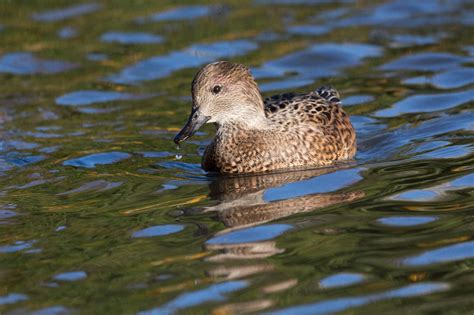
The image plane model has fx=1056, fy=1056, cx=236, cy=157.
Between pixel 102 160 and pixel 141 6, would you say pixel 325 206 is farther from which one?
pixel 141 6

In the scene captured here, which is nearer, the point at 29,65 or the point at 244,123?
the point at 244,123

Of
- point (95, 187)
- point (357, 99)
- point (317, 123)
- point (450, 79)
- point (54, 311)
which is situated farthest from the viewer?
point (450, 79)

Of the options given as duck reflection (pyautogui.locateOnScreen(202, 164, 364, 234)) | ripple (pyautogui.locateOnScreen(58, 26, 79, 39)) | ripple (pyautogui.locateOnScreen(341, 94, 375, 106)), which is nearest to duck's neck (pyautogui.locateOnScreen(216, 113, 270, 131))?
duck reflection (pyautogui.locateOnScreen(202, 164, 364, 234))

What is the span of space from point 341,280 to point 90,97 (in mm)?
7333

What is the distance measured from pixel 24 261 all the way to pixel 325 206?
91.6 inches

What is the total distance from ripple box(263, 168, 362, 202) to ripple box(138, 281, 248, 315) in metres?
2.09

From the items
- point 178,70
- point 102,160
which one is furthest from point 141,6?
point 102,160

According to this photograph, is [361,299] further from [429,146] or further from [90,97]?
[90,97]

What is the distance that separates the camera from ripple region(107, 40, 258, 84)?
45.4 feet

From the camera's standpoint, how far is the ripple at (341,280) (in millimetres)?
6332

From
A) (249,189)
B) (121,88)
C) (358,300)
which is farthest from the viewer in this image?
(121,88)

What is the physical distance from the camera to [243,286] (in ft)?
21.0

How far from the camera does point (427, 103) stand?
38.9ft

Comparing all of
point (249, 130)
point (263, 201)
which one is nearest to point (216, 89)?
point (249, 130)
